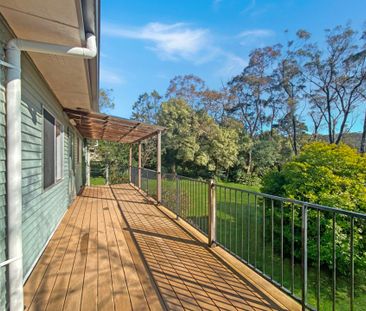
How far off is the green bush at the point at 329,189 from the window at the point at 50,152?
13.4 feet

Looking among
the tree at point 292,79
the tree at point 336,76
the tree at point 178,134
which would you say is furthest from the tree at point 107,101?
the tree at point 336,76

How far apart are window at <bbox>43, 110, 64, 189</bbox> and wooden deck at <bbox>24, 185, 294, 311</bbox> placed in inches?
37.0

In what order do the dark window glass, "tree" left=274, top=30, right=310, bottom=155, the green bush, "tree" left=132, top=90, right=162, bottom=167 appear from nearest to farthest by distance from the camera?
the dark window glass, the green bush, "tree" left=274, top=30, right=310, bottom=155, "tree" left=132, top=90, right=162, bottom=167

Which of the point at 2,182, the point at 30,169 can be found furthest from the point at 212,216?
the point at 2,182

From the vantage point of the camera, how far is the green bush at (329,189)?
4066 mm

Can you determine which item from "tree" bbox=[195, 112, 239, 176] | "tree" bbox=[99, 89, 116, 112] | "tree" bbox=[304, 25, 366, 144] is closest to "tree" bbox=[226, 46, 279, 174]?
"tree" bbox=[304, 25, 366, 144]

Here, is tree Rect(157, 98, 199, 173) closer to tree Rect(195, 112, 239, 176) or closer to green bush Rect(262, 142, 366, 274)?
tree Rect(195, 112, 239, 176)

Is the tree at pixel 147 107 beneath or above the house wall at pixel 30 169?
above

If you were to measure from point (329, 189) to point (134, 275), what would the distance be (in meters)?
3.69

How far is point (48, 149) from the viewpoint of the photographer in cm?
388

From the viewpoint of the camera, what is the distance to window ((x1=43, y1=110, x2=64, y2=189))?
3.59 metres

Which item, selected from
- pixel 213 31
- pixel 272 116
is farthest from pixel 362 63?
pixel 213 31

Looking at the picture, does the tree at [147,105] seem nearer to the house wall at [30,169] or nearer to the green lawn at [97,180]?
the green lawn at [97,180]

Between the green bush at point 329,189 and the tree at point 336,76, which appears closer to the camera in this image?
the green bush at point 329,189
